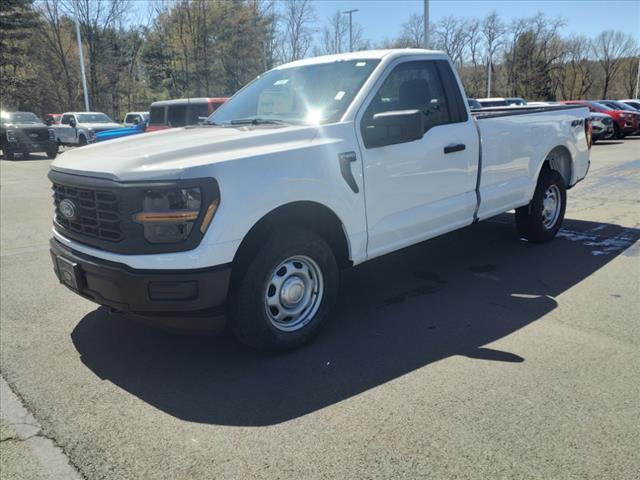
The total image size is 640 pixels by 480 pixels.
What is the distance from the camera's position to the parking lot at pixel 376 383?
2635mm

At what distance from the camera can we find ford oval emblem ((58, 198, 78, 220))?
3.61 metres

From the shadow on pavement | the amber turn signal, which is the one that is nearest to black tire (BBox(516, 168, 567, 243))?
the shadow on pavement

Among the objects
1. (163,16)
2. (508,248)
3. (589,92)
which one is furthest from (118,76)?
(589,92)

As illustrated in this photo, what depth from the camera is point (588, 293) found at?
478 cm

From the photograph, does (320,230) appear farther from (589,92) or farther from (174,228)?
(589,92)

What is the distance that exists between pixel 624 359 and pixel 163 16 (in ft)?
158

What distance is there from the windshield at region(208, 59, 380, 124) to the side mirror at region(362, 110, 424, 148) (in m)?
0.26

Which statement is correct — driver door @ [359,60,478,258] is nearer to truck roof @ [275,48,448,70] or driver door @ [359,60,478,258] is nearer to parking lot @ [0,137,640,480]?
truck roof @ [275,48,448,70]

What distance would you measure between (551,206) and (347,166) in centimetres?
375

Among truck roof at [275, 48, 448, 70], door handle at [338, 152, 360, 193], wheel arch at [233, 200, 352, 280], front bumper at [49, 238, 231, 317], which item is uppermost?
truck roof at [275, 48, 448, 70]

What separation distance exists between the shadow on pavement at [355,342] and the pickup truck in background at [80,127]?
70.0ft

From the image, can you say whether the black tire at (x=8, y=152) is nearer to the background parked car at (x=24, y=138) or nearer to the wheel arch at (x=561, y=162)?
the background parked car at (x=24, y=138)

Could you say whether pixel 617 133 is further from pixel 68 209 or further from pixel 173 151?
pixel 68 209

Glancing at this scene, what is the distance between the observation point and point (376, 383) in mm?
3326
